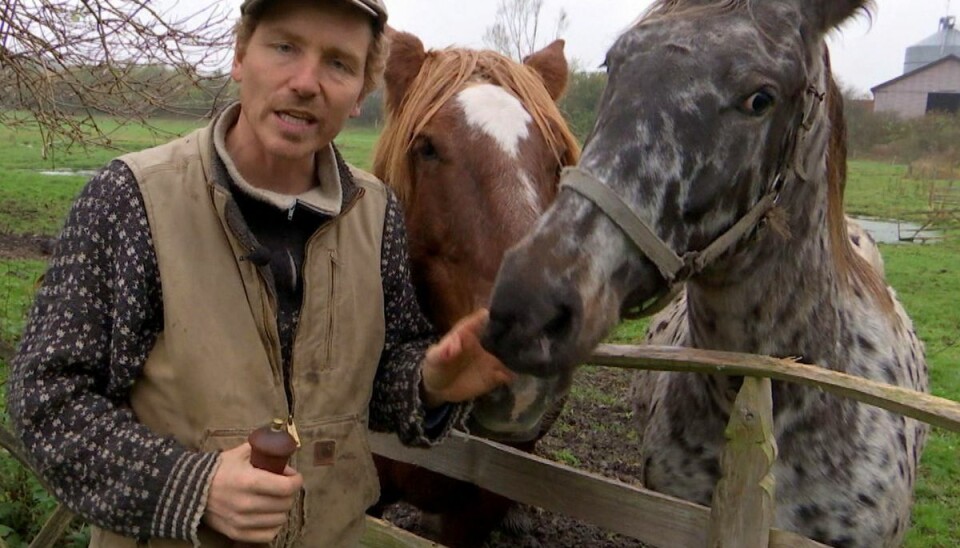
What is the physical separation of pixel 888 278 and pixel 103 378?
11886 millimetres

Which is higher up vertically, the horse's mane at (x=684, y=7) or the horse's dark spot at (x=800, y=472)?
the horse's mane at (x=684, y=7)

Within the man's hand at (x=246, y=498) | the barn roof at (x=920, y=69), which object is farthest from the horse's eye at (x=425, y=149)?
the barn roof at (x=920, y=69)

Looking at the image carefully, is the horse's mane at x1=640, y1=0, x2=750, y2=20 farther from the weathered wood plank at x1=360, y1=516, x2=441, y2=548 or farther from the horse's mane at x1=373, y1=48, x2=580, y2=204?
the weathered wood plank at x1=360, y1=516, x2=441, y2=548

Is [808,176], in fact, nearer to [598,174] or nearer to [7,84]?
[598,174]

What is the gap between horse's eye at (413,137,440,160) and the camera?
2.54 metres

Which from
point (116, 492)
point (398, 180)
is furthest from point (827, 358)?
point (116, 492)

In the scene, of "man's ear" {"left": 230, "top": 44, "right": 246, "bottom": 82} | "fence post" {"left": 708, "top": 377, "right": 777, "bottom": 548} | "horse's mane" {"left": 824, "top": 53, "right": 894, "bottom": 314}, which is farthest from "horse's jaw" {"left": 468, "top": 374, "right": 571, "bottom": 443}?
"horse's mane" {"left": 824, "top": 53, "right": 894, "bottom": 314}

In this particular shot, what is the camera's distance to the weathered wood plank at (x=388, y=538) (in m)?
2.89

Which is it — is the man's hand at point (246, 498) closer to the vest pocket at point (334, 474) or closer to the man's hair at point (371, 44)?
the vest pocket at point (334, 474)

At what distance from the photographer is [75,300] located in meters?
1.54

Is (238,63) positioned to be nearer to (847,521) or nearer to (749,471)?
(749,471)

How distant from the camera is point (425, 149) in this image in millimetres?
2559

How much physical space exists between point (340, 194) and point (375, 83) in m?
0.33

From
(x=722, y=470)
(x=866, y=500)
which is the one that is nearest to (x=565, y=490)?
(x=722, y=470)
